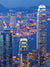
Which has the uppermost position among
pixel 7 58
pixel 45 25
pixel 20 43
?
pixel 45 25

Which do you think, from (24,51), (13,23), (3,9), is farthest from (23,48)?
(3,9)

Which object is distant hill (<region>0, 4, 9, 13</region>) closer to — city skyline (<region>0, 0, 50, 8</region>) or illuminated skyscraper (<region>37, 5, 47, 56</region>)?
city skyline (<region>0, 0, 50, 8</region>)

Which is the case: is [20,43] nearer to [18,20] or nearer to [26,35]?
[26,35]

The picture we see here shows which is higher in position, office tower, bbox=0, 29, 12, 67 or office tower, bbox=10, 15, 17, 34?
office tower, bbox=10, 15, 17, 34

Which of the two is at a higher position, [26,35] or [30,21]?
[30,21]

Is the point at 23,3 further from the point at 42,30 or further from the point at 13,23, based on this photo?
the point at 42,30

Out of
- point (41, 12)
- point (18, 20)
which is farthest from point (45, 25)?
point (18, 20)

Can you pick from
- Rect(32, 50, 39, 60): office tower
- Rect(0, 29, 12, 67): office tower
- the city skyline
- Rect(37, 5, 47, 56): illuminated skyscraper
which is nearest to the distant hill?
the city skyline

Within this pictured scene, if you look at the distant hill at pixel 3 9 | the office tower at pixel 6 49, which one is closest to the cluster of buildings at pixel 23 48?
the office tower at pixel 6 49
